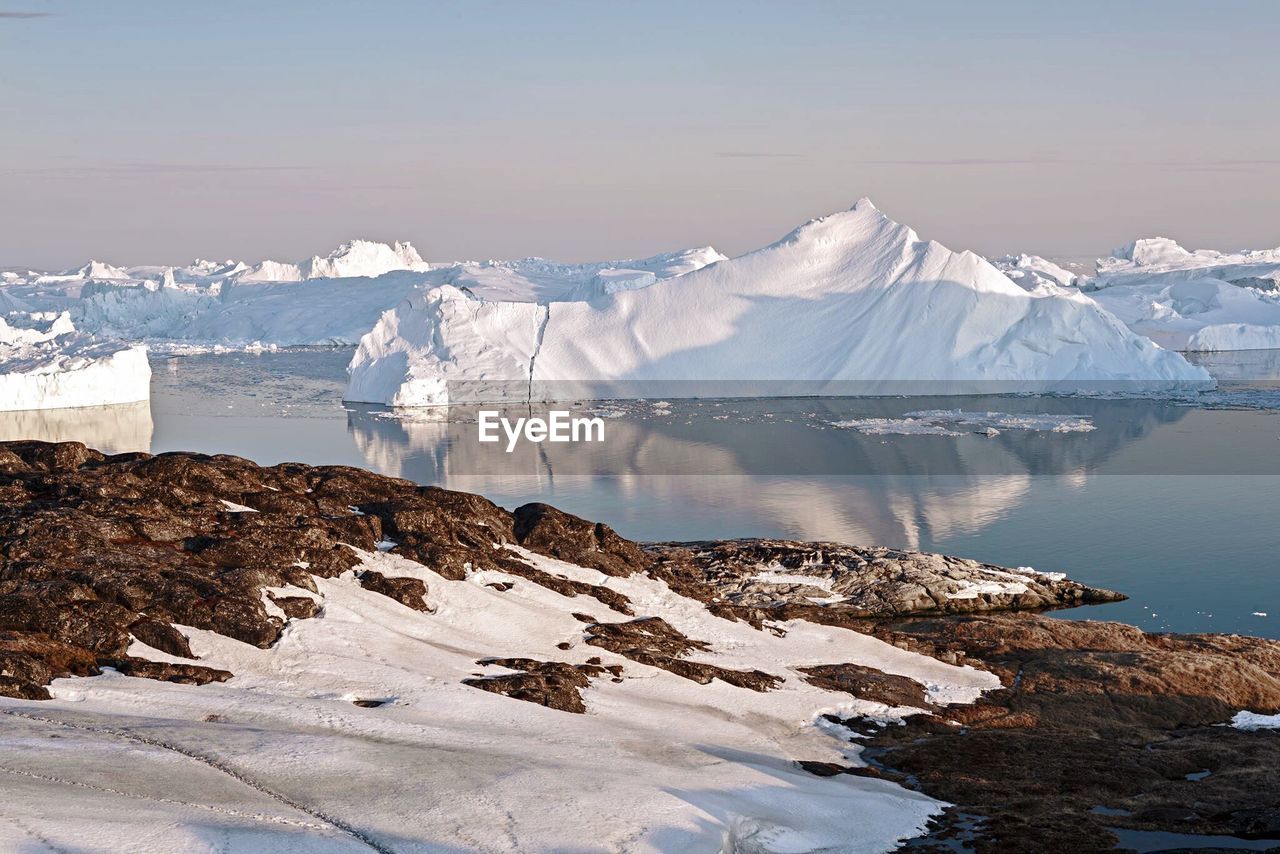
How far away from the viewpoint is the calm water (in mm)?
23578

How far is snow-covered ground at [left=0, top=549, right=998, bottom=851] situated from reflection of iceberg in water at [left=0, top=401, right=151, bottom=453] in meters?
25.6

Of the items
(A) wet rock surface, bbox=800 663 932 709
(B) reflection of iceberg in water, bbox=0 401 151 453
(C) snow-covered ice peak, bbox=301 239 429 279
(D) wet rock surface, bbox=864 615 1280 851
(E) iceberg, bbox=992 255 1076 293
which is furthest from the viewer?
(C) snow-covered ice peak, bbox=301 239 429 279

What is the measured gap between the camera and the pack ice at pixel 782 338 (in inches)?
1905

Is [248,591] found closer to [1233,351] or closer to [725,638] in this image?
[725,638]

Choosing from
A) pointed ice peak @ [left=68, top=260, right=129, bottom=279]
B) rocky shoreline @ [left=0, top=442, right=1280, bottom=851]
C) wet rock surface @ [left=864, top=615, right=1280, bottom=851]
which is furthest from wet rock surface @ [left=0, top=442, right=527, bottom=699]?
pointed ice peak @ [left=68, top=260, right=129, bottom=279]

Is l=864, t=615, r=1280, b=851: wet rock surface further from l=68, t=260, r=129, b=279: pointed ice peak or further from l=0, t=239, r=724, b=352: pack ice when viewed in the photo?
l=68, t=260, r=129, b=279: pointed ice peak

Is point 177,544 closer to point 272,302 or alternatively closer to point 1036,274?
point 1036,274

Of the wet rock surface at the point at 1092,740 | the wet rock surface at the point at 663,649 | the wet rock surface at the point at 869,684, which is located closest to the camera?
the wet rock surface at the point at 1092,740

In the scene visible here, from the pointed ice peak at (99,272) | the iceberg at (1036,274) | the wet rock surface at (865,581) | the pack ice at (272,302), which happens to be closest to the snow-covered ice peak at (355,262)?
the pack ice at (272,302)

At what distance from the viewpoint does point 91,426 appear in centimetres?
4197

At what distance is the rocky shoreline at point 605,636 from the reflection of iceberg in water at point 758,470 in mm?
7590

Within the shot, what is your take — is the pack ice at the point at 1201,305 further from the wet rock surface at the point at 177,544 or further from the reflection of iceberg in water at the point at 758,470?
the wet rock surface at the point at 177,544

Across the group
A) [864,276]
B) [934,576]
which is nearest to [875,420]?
[864,276]

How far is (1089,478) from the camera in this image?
1275 inches
